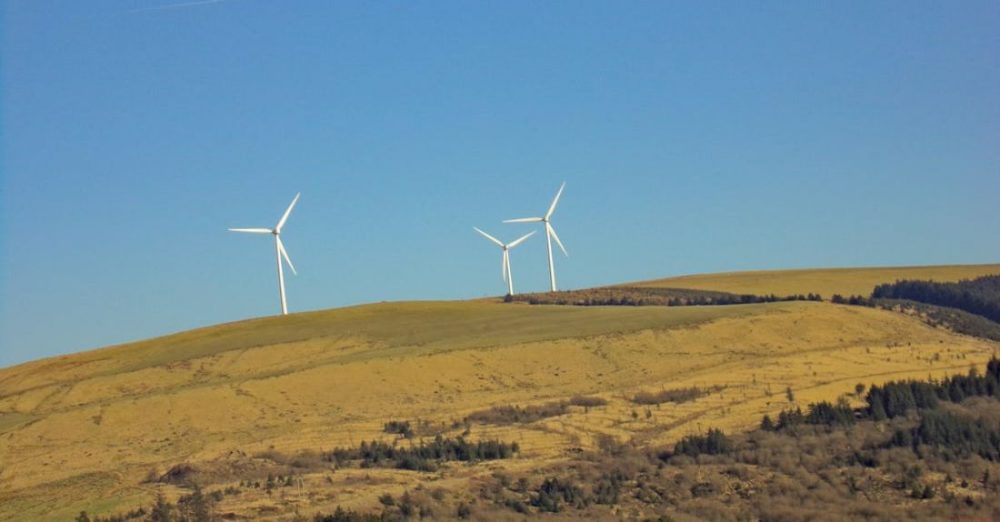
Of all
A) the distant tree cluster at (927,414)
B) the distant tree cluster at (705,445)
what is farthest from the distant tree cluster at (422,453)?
the distant tree cluster at (927,414)

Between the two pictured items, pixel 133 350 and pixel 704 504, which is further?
pixel 133 350

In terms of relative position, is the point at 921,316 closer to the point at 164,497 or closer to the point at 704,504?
the point at 704,504

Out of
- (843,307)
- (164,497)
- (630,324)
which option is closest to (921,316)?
(843,307)

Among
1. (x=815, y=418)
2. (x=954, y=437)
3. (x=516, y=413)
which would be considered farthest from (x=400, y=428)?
(x=954, y=437)

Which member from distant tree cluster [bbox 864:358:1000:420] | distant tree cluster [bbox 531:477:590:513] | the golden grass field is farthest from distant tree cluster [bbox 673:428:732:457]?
distant tree cluster [bbox 864:358:1000:420]

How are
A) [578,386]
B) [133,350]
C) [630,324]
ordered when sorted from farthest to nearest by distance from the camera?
[133,350]
[630,324]
[578,386]

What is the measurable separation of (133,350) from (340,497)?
4227cm

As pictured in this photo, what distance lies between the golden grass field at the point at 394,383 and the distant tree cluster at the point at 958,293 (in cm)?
1107

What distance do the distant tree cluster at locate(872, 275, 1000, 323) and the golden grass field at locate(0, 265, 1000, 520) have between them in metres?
11.1

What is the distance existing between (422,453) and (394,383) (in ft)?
46.8

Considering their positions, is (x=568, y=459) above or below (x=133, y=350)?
below

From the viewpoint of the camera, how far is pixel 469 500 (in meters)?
34.5

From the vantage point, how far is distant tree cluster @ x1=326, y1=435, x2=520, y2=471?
133ft

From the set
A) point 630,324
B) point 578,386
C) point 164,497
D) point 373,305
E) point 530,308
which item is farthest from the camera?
point 373,305
